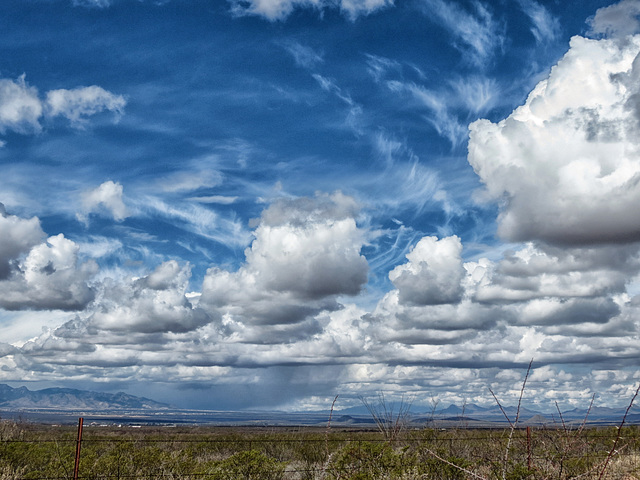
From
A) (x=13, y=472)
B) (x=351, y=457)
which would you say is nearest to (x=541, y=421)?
(x=351, y=457)

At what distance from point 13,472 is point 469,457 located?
21.5 meters

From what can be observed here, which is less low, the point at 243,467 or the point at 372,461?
the point at 372,461

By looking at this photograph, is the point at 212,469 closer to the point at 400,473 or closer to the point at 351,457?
the point at 351,457

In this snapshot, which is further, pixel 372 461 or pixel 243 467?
pixel 243 467

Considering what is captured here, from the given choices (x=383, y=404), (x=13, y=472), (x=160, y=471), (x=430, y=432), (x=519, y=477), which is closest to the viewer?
(x=519, y=477)

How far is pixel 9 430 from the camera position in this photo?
33844mm

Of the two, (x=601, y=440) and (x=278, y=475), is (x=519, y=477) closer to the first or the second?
(x=278, y=475)

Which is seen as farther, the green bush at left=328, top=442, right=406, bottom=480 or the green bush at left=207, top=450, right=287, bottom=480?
the green bush at left=207, top=450, right=287, bottom=480

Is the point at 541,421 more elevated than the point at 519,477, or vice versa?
the point at 541,421

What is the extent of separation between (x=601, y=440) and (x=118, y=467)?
33.1 metres

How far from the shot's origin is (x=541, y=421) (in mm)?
11789

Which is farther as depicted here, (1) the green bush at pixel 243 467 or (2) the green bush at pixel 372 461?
(1) the green bush at pixel 243 467

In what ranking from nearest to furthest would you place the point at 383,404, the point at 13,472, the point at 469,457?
1. the point at 13,472
2. the point at 383,404
3. the point at 469,457

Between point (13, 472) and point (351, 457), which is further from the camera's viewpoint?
point (13, 472)
